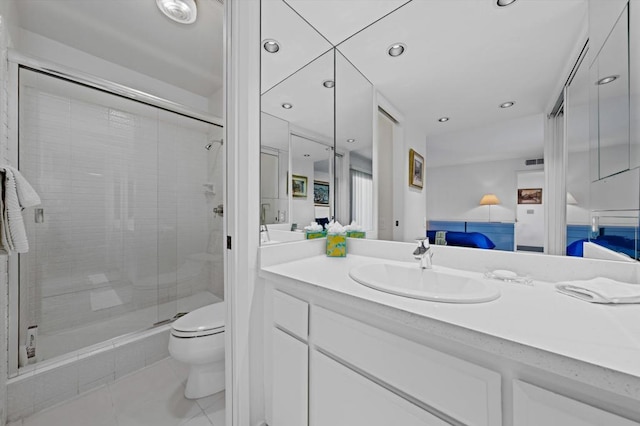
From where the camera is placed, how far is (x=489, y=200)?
3.27 ft

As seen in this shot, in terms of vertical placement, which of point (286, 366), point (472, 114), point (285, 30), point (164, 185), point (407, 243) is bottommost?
point (286, 366)

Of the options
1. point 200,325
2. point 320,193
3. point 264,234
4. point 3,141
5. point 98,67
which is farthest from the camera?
point 98,67

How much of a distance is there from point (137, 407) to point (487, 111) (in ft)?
7.73

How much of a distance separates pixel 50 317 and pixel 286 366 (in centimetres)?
191

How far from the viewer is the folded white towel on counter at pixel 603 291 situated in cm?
64

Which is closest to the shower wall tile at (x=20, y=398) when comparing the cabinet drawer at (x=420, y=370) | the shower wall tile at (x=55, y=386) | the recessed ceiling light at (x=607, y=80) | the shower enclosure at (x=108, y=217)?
the shower wall tile at (x=55, y=386)

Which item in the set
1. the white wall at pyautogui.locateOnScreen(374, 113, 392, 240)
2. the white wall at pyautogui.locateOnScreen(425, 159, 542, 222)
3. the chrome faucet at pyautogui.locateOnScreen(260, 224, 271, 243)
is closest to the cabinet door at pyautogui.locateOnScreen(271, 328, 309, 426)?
the chrome faucet at pyautogui.locateOnScreen(260, 224, 271, 243)

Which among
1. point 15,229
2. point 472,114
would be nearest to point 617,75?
point 472,114

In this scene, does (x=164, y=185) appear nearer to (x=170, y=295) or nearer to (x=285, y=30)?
(x=170, y=295)

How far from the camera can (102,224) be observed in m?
1.97

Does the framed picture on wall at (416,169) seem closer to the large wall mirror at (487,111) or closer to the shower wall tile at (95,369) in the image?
the large wall mirror at (487,111)

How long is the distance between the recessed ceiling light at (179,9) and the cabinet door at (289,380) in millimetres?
2083

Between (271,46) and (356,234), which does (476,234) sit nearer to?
(356,234)

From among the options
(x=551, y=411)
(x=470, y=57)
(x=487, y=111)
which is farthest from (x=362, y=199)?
(x=551, y=411)
